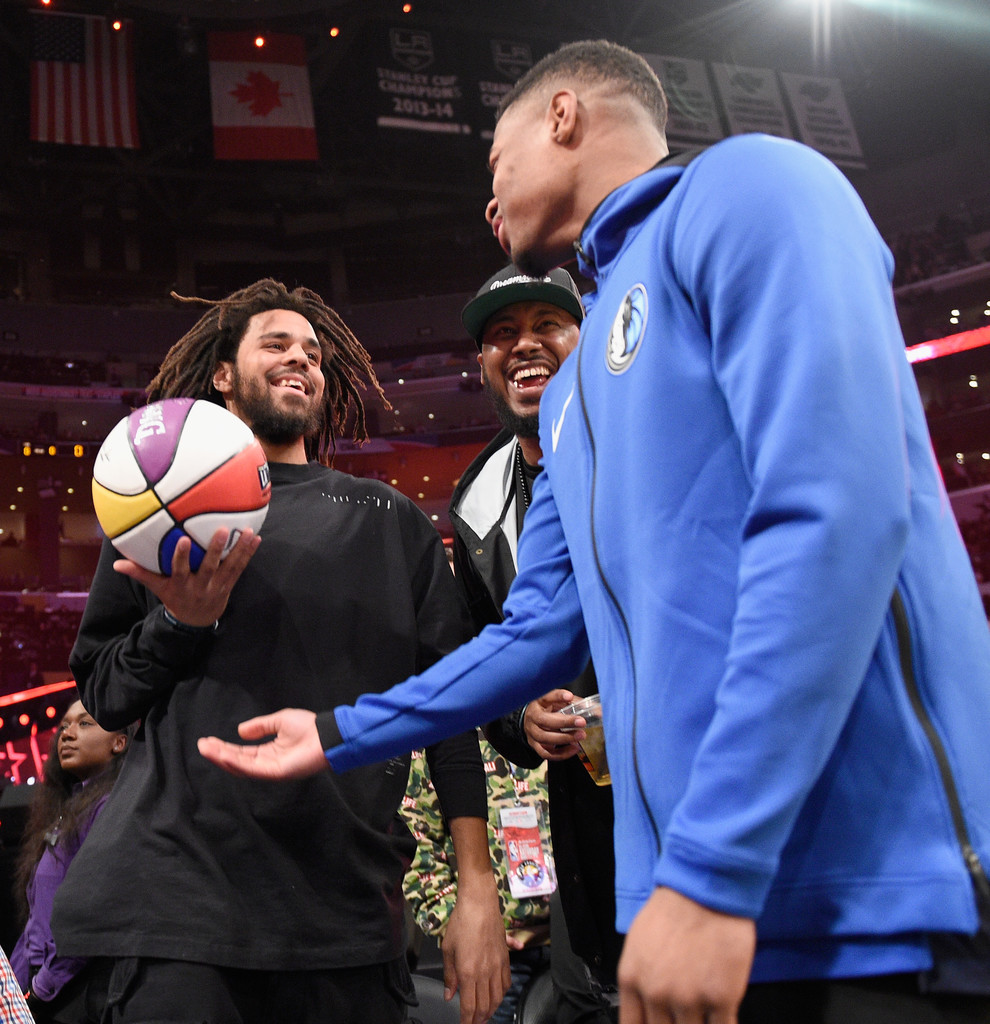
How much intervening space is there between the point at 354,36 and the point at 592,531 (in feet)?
61.3

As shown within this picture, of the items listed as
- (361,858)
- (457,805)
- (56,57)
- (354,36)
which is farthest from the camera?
(354,36)

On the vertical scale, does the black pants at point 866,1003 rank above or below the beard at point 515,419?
below

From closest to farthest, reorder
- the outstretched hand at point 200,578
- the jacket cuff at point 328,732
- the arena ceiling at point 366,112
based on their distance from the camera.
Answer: the jacket cuff at point 328,732 < the outstretched hand at point 200,578 < the arena ceiling at point 366,112

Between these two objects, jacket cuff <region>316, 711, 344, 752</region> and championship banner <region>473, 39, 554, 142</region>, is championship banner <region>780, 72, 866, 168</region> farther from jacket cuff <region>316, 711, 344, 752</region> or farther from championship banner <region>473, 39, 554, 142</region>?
jacket cuff <region>316, 711, 344, 752</region>

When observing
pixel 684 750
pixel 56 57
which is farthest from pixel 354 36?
pixel 684 750

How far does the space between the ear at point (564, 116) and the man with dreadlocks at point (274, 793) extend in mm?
943

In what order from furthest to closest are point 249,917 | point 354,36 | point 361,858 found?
point 354,36
point 361,858
point 249,917

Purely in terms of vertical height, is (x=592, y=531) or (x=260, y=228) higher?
(x=260, y=228)

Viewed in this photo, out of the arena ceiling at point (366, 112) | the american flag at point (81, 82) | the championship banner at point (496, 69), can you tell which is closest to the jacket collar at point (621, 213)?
the championship banner at point (496, 69)

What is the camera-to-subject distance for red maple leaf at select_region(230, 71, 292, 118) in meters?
12.5

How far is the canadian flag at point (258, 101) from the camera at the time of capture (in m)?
12.2

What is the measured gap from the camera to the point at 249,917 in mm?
1788

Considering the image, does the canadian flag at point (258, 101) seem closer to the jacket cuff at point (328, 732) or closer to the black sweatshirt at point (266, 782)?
the black sweatshirt at point (266, 782)

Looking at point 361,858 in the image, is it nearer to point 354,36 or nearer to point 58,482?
point 354,36
